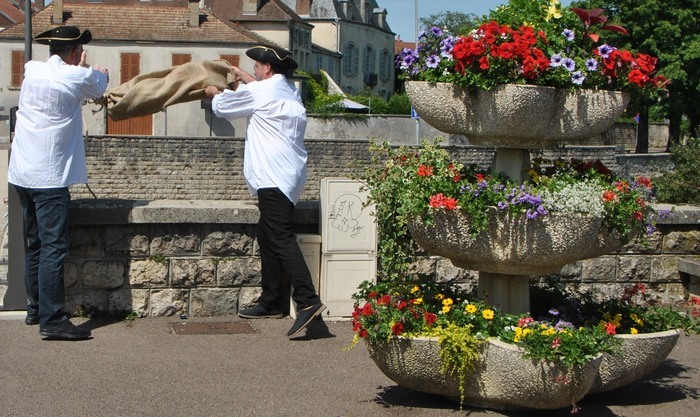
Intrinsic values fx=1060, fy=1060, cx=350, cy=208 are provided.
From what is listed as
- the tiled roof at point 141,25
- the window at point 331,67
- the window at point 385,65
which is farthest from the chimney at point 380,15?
the tiled roof at point 141,25

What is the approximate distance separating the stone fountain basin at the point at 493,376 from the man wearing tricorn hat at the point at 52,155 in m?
2.38

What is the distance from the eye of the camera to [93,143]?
37.0 meters

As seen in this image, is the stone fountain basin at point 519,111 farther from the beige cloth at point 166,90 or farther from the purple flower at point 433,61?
the beige cloth at point 166,90

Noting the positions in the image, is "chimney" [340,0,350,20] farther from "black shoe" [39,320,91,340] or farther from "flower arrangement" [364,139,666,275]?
"flower arrangement" [364,139,666,275]

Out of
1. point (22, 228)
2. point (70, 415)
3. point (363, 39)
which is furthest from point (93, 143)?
point (363, 39)

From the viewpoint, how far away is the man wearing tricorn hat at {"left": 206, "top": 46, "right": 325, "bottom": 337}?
6977 millimetres

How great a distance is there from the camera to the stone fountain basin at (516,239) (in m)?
5.20

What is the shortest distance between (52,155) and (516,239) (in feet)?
10.1

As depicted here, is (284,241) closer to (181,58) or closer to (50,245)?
(50,245)

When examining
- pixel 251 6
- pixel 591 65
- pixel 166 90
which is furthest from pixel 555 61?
pixel 251 6

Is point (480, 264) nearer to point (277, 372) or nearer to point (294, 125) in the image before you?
point (277, 372)

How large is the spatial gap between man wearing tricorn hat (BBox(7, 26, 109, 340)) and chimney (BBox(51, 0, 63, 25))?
47.8 metres

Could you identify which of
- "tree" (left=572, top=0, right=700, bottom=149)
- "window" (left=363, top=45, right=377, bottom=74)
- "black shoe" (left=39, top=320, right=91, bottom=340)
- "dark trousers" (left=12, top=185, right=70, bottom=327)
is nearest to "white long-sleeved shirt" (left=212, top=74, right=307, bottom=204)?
"dark trousers" (left=12, top=185, right=70, bottom=327)

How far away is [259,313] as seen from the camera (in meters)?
7.54
